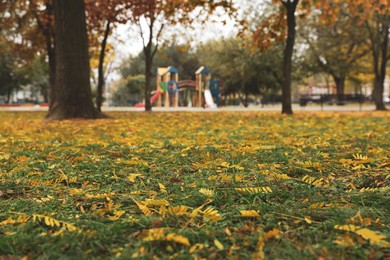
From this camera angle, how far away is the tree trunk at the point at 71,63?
12375mm

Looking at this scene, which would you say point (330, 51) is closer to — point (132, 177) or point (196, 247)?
point (132, 177)

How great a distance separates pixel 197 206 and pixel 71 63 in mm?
10950

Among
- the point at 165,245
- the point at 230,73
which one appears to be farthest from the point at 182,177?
the point at 230,73

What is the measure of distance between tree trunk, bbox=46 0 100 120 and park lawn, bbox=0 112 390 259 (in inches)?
326

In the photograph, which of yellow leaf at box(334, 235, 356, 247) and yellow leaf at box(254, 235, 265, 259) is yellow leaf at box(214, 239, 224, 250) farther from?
yellow leaf at box(334, 235, 356, 247)

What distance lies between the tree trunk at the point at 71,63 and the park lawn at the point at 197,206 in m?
8.28

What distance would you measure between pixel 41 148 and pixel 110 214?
10.9ft

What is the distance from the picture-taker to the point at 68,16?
40.5 ft

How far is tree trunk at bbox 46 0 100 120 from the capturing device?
12.4 metres

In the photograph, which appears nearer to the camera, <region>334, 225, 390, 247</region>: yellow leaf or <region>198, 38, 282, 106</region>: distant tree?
<region>334, 225, 390, 247</region>: yellow leaf

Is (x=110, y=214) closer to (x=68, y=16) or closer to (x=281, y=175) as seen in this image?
(x=281, y=175)

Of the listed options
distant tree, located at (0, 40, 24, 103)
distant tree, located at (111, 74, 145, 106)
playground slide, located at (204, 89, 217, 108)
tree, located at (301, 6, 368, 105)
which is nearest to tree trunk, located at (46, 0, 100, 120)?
playground slide, located at (204, 89, 217, 108)

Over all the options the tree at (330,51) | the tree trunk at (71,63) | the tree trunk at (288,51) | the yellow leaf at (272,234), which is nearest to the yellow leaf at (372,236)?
the yellow leaf at (272,234)

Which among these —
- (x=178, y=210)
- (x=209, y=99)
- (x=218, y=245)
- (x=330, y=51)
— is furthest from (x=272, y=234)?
(x=330, y=51)
